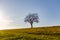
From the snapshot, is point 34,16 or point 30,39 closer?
point 30,39

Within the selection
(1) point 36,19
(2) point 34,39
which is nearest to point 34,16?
(1) point 36,19

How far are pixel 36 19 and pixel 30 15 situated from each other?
4.24 m

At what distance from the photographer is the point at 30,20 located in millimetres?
86938

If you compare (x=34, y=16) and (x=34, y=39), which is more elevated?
(x=34, y=16)

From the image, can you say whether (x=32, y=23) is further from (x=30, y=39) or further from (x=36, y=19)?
(x=30, y=39)

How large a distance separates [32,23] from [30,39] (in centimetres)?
6162

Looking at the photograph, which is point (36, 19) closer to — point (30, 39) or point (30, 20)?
point (30, 20)

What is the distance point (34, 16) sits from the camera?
8712cm

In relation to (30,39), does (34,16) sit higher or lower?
higher

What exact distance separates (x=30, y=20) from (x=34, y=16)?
3252 millimetres

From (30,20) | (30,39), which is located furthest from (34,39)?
(30,20)

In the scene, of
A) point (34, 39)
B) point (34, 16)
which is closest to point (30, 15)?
point (34, 16)

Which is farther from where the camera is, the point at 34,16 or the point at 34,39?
the point at 34,16

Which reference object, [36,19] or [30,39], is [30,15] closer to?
[36,19]
